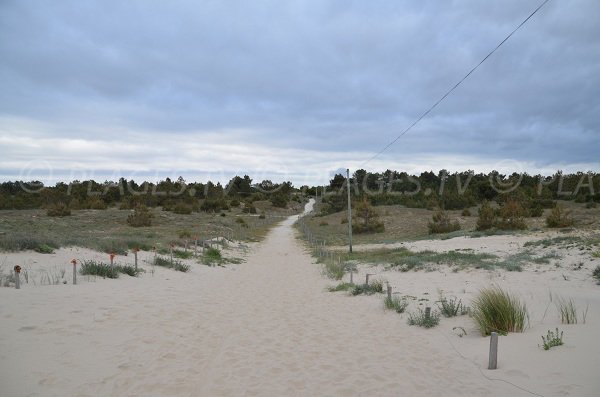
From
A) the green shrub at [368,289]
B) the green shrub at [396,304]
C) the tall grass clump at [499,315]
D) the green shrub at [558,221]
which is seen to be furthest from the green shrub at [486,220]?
the tall grass clump at [499,315]

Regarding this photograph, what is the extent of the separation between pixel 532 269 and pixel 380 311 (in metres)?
6.69

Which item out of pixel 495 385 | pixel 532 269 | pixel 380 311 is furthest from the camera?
pixel 532 269

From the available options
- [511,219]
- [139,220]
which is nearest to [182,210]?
[139,220]

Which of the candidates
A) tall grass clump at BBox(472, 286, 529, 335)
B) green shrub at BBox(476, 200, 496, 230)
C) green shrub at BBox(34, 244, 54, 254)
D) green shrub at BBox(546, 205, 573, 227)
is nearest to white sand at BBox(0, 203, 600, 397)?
tall grass clump at BBox(472, 286, 529, 335)

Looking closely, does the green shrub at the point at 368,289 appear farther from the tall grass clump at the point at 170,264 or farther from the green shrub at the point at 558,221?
the green shrub at the point at 558,221

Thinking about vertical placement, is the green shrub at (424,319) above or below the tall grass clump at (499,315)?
below

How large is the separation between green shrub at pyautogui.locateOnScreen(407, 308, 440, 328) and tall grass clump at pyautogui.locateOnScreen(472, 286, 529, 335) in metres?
0.93

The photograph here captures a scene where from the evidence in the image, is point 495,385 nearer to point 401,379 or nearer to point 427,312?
point 401,379

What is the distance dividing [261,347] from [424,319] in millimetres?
3427

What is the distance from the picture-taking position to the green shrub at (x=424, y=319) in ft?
28.6

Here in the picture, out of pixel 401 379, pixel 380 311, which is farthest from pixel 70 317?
pixel 380 311

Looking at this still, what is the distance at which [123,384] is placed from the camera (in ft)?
18.5

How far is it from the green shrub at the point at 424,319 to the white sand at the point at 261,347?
18cm

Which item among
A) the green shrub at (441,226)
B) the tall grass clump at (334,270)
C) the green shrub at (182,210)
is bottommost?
the tall grass clump at (334,270)
